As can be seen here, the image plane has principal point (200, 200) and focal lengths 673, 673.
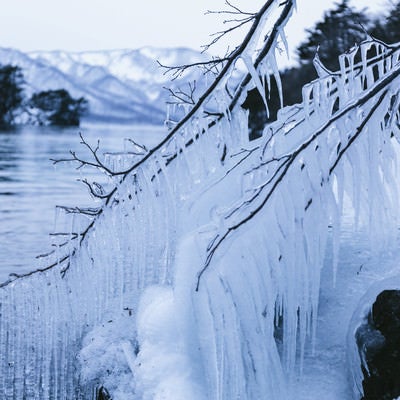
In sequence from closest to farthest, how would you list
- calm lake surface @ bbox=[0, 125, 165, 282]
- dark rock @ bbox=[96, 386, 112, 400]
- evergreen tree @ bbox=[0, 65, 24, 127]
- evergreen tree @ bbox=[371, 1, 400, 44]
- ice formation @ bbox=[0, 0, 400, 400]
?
ice formation @ bbox=[0, 0, 400, 400] → dark rock @ bbox=[96, 386, 112, 400] → calm lake surface @ bbox=[0, 125, 165, 282] → evergreen tree @ bbox=[371, 1, 400, 44] → evergreen tree @ bbox=[0, 65, 24, 127]

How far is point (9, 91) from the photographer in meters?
66.3

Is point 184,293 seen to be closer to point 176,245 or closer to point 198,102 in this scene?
point 176,245

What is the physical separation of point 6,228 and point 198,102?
419 inches

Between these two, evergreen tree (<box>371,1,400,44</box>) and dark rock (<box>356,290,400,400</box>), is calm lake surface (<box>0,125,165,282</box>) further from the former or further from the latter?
evergreen tree (<box>371,1,400,44</box>)

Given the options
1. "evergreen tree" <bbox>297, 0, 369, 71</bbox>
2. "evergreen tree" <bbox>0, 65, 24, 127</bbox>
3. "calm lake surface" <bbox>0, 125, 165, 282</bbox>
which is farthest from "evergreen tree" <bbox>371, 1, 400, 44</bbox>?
"evergreen tree" <bbox>0, 65, 24, 127</bbox>

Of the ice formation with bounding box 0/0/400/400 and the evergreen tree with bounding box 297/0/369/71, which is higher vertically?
the evergreen tree with bounding box 297/0/369/71

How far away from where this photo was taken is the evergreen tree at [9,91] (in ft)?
217

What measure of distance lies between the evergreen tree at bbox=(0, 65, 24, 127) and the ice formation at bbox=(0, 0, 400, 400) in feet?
208

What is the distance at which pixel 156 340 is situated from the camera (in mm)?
4223

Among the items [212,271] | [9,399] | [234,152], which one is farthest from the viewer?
[9,399]

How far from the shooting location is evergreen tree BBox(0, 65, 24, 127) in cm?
6600

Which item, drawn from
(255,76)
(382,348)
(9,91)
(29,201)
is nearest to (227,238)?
A: (255,76)

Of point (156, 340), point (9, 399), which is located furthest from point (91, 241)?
point (9, 399)

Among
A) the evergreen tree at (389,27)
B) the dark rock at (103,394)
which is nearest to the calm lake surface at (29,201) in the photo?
the dark rock at (103,394)
